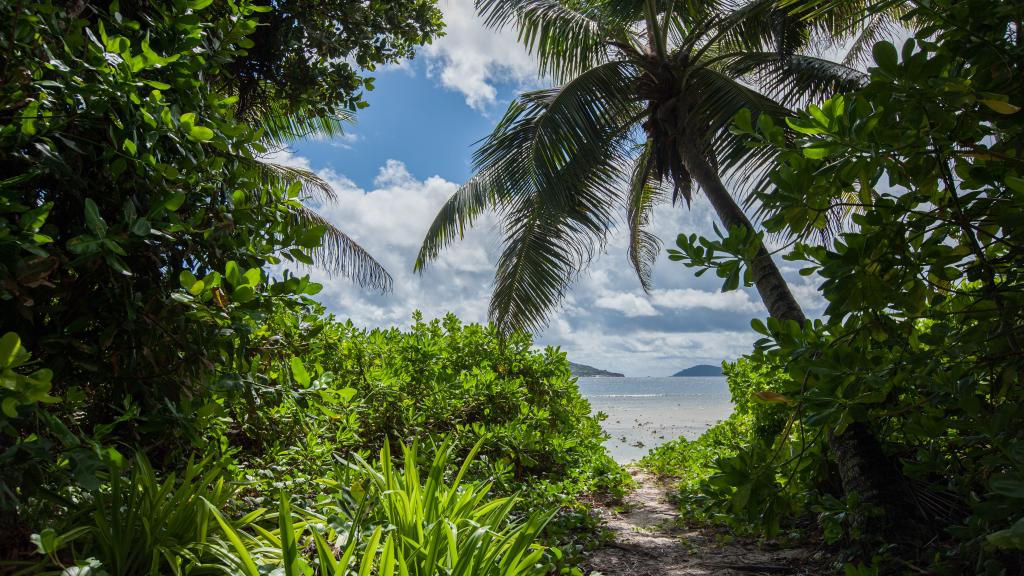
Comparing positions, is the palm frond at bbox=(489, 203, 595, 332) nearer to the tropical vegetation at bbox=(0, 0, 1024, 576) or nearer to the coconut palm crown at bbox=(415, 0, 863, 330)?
the coconut palm crown at bbox=(415, 0, 863, 330)

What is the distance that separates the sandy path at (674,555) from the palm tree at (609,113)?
8.72ft

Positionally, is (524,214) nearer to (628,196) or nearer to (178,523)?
(628,196)

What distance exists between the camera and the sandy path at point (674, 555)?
3.82 m

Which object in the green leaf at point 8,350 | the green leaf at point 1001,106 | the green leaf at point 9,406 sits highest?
the green leaf at point 1001,106

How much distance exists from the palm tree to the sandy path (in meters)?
2.66

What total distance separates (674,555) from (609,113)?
4747 millimetres

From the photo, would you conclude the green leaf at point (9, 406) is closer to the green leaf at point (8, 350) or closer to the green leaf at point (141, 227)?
the green leaf at point (8, 350)

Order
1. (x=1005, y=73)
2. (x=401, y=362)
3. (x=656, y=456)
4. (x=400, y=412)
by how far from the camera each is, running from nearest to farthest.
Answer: (x=1005, y=73)
(x=400, y=412)
(x=401, y=362)
(x=656, y=456)

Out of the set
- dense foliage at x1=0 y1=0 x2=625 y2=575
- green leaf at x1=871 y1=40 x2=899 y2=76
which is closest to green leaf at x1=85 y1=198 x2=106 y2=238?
dense foliage at x1=0 y1=0 x2=625 y2=575

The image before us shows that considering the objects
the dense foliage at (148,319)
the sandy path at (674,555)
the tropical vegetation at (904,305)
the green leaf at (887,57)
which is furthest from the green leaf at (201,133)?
the sandy path at (674,555)

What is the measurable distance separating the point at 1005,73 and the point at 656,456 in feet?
25.3

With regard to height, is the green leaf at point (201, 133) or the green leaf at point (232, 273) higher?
the green leaf at point (201, 133)

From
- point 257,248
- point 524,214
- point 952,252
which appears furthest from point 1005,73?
point 524,214

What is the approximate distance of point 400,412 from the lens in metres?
4.82
